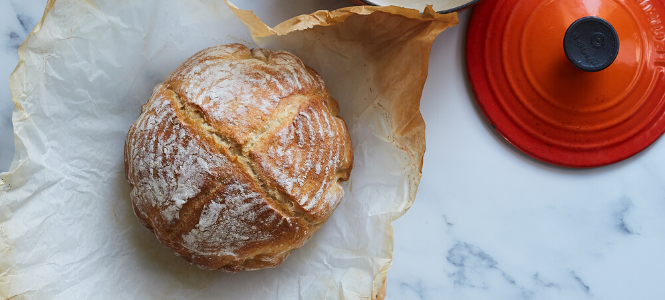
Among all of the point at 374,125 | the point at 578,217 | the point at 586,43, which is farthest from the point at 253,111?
the point at 578,217

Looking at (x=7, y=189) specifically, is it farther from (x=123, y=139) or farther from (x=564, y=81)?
(x=564, y=81)

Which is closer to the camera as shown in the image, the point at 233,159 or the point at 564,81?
the point at 233,159

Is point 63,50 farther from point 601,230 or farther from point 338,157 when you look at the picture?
point 601,230

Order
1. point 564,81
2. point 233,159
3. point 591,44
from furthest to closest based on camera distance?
point 564,81, point 591,44, point 233,159

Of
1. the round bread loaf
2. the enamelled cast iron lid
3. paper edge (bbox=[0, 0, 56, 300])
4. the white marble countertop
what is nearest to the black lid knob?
the enamelled cast iron lid

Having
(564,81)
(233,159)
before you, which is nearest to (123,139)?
(233,159)

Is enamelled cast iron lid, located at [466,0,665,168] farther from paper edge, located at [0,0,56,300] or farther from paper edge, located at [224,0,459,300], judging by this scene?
paper edge, located at [0,0,56,300]

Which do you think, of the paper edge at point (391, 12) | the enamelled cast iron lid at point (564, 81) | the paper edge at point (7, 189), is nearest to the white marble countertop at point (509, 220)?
the enamelled cast iron lid at point (564, 81)
